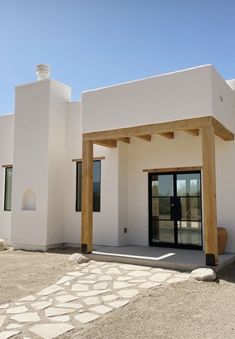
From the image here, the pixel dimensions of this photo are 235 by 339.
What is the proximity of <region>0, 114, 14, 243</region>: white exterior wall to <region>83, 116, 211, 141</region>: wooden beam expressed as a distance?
470 centimetres

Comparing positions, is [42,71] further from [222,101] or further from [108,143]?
[222,101]

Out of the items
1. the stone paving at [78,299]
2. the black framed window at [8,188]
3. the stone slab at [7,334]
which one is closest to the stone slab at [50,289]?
the stone paving at [78,299]

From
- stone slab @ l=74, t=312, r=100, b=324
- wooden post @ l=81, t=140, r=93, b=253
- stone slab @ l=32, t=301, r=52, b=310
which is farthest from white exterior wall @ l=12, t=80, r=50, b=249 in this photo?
stone slab @ l=74, t=312, r=100, b=324

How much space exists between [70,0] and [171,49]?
3.14 meters

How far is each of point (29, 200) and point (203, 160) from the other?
6445mm

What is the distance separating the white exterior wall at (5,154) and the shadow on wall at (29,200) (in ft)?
4.46

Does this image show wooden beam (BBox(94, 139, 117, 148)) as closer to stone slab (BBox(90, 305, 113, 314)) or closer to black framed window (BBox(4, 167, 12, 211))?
black framed window (BBox(4, 167, 12, 211))

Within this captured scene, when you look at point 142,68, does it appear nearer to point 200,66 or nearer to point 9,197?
point 200,66

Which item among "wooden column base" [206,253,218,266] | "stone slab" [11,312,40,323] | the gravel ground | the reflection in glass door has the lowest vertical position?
"stone slab" [11,312,40,323]

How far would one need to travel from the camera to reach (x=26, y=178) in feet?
37.1

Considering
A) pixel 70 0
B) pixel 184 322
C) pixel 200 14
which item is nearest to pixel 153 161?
pixel 200 14

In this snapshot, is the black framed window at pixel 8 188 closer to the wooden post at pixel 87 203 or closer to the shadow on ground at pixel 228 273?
the wooden post at pixel 87 203

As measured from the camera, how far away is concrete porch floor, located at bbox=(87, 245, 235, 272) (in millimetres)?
7539

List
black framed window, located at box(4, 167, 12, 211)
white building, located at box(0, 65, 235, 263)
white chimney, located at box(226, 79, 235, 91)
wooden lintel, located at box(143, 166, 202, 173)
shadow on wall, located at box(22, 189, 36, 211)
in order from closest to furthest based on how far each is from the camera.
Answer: white building, located at box(0, 65, 235, 263), white chimney, located at box(226, 79, 235, 91), wooden lintel, located at box(143, 166, 202, 173), shadow on wall, located at box(22, 189, 36, 211), black framed window, located at box(4, 167, 12, 211)
